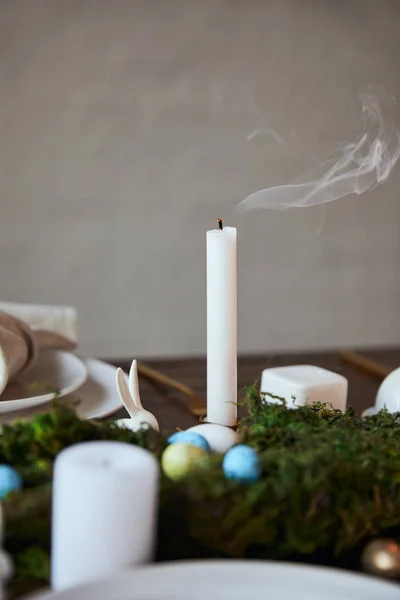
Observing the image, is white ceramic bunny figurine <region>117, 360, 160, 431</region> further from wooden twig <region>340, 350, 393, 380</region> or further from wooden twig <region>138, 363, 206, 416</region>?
wooden twig <region>340, 350, 393, 380</region>

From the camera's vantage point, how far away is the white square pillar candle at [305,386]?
1.12 metres

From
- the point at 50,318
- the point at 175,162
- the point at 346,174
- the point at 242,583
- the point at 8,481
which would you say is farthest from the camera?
the point at 175,162

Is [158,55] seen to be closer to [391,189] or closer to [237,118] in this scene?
[237,118]

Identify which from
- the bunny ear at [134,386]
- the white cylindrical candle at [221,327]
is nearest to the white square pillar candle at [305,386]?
the white cylindrical candle at [221,327]

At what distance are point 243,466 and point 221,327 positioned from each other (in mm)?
432

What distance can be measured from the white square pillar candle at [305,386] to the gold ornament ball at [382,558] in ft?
1.44

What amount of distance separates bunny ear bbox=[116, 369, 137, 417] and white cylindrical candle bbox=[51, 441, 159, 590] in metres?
0.36

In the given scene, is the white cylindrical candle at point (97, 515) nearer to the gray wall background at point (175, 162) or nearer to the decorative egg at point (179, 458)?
the decorative egg at point (179, 458)

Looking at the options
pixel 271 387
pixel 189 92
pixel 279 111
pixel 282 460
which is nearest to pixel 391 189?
pixel 279 111

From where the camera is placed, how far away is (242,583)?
565 millimetres

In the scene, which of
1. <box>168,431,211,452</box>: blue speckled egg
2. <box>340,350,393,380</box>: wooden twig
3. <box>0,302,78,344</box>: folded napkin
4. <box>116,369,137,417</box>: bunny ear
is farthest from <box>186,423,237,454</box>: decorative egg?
<box>0,302,78,344</box>: folded napkin

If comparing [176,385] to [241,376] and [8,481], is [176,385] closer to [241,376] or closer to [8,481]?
[241,376]

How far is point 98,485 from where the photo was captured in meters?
0.58

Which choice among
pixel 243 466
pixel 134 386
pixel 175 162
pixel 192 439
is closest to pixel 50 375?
pixel 134 386
